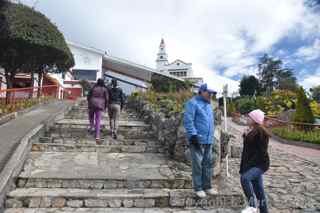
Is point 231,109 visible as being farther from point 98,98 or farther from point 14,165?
point 14,165

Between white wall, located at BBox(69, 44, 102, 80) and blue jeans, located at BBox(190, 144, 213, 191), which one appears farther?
white wall, located at BBox(69, 44, 102, 80)

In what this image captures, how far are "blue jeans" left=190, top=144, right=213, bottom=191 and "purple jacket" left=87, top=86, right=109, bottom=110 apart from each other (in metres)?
3.41

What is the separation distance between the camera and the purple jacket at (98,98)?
253 inches

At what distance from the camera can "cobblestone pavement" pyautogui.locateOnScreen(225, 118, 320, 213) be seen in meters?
4.10

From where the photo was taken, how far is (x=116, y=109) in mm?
6648

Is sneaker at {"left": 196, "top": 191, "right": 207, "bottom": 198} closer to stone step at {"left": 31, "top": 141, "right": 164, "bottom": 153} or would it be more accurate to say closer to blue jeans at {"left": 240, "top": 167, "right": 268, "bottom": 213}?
blue jeans at {"left": 240, "top": 167, "right": 268, "bottom": 213}

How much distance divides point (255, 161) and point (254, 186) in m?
0.38

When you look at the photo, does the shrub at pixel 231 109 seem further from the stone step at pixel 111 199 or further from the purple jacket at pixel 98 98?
the stone step at pixel 111 199

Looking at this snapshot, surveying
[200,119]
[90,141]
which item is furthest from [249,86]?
[200,119]

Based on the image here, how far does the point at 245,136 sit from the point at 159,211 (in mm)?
1653

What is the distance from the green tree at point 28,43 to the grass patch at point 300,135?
39.7ft

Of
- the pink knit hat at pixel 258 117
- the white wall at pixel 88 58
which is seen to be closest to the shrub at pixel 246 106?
the white wall at pixel 88 58

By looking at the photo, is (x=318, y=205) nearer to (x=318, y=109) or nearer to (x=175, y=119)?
(x=175, y=119)

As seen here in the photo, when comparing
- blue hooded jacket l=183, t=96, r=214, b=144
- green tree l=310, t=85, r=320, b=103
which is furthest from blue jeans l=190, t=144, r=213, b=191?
green tree l=310, t=85, r=320, b=103
